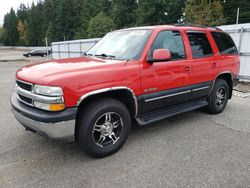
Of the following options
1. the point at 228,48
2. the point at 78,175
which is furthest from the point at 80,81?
the point at 228,48

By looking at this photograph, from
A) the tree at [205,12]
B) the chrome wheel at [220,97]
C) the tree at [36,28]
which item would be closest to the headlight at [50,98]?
the chrome wheel at [220,97]

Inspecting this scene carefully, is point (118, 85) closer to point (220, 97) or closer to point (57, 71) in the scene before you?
point (57, 71)

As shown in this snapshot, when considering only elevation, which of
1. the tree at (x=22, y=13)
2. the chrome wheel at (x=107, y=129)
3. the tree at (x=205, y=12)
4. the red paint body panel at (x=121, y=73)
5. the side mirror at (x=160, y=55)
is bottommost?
the chrome wheel at (x=107, y=129)

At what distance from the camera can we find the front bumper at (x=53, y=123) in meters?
2.81

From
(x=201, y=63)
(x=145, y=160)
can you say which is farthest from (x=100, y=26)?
(x=145, y=160)

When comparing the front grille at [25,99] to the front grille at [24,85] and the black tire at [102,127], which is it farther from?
the black tire at [102,127]

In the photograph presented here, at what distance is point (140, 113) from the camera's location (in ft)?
12.3

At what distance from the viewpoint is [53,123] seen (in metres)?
2.80

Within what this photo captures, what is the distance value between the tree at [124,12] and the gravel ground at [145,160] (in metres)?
46.8

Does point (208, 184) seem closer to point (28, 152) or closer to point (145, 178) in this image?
point (145, 178)

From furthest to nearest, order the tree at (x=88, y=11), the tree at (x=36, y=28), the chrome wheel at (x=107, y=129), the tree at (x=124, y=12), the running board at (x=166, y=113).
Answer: the tree at (x=36, y=28), the tree at (x=88, y=11), the tree at (x=124, y=12), the running board at (x=166, y=113), the chrome wheel at (x=107, y=129)

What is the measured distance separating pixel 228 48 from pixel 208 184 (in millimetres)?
3671

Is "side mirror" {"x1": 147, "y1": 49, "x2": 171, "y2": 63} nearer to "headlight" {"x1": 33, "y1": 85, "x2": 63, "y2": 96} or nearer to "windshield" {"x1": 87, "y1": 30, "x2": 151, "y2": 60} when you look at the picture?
"windshield" {"x1": 87, "y1": 30, "x2": 151, "y2": 60}

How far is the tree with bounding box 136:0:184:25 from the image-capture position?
41.4 m
